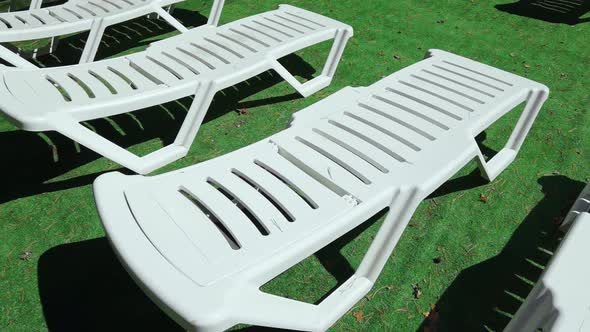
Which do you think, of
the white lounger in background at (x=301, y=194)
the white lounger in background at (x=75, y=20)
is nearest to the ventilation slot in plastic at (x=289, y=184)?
the white lounger in background at (x=301, y=194)

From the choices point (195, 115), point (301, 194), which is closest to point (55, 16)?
point (195, 115)

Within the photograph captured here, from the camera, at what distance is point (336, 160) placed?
90.7 inches

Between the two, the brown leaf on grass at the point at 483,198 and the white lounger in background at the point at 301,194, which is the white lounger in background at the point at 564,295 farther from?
the brown leaf on grass at the point at 483,198

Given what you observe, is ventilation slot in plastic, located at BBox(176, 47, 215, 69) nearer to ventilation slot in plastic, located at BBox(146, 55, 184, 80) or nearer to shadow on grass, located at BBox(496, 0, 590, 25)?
ventilation slot in plastic, located at BBox(146, 55, 184, 80)

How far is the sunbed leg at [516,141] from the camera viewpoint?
2.83m

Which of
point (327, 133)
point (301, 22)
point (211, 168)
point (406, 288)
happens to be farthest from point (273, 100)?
point (406, 288)

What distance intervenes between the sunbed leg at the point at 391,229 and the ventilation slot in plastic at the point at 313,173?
0.25m

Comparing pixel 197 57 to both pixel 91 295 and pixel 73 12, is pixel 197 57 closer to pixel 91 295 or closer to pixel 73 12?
pixel 73 12

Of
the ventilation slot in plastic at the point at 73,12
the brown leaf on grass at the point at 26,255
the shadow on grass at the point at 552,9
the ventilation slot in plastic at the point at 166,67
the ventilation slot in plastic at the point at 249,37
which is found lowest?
the brown leaf on grass at the point at 26,255

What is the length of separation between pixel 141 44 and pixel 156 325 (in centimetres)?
342

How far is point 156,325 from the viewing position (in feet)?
6.93

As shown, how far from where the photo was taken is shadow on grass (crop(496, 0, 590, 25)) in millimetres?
5262

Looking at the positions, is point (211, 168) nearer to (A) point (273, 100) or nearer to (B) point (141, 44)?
(A) point (273, 100)

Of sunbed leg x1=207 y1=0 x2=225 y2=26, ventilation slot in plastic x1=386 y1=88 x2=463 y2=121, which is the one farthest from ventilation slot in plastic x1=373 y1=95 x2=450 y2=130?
sunbed leg x1=207 y1=0 x2=225 y2=26
